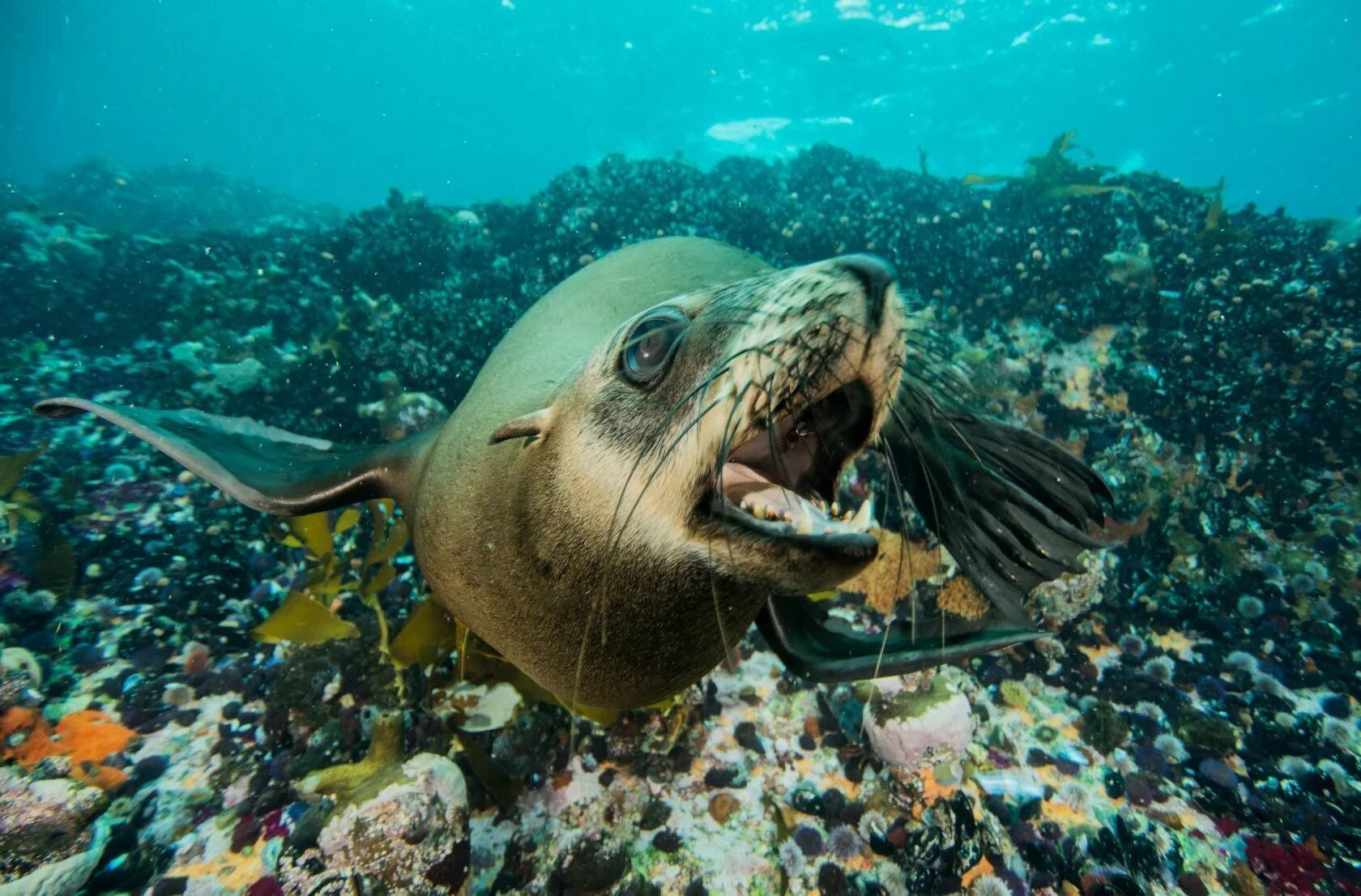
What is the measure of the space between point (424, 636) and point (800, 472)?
2.61 metres

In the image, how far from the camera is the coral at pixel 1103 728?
139 inches

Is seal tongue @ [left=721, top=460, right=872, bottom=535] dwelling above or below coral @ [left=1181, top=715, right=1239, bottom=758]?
above

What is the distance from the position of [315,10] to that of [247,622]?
267 ft

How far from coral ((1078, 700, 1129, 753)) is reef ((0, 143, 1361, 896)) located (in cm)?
2

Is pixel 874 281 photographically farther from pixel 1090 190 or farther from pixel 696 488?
pixel 1090 190

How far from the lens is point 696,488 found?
3.97ft

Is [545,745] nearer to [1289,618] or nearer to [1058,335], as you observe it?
[1289,618]

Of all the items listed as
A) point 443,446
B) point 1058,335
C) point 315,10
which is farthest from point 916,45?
point 315,10

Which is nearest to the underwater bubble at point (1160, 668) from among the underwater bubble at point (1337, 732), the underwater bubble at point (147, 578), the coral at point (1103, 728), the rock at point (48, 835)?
the coral at point (1103, 728)

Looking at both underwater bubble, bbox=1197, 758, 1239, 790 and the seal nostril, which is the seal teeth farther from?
underwater bubble, bbox=1197, 758, 1239, 790

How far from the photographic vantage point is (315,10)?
5969 centimetres

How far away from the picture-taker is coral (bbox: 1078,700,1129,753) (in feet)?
11.6

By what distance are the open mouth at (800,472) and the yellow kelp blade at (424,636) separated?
7.94 feet

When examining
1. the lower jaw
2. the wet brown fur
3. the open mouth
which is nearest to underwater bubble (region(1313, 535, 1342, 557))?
the open mouth
